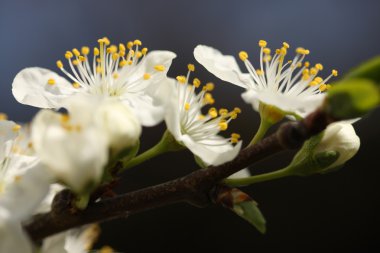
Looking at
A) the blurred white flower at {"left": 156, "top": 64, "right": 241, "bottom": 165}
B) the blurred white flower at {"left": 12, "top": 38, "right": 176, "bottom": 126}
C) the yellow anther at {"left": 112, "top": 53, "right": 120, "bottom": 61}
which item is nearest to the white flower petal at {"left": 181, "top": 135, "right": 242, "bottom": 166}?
the blurred white flower at {"left": 156, "top": 64, "right": 241, "bottom": 165}

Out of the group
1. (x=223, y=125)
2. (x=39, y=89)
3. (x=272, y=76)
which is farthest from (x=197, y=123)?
(x=39, y=89)

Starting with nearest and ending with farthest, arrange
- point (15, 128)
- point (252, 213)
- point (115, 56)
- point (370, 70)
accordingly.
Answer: point (370, 70) < point (252, 213) < point (15, 128) < point (115, 56)

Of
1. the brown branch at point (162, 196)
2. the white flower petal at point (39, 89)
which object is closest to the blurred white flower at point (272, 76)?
the brown branch at point (162, 196)

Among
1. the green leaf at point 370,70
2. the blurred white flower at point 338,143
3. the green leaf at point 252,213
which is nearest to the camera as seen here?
the green leaf at point 370,70

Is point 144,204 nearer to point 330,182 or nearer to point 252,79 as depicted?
point 252,79

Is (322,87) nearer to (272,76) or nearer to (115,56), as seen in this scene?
(272,76)

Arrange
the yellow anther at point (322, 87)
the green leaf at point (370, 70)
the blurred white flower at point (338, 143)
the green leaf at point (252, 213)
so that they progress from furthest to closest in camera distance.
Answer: the yellow anther at point (322, 87)
the blurred white flower at point (338, 143)
the green leaf at point (252, 213)
the green leaf at point (370, 70)

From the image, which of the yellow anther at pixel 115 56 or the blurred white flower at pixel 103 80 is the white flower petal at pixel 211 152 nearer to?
the blurred white flower at pixel 103 80

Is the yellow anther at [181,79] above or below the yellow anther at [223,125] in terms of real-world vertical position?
above
